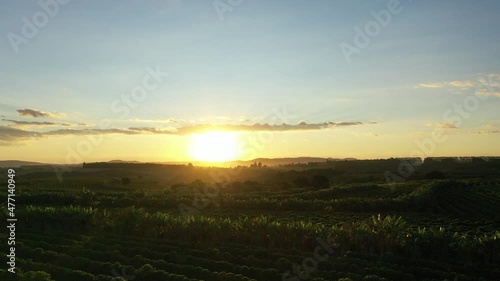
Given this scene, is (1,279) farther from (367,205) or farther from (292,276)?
(367,205)

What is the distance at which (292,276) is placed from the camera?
20.1 m

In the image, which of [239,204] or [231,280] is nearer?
[231,280]

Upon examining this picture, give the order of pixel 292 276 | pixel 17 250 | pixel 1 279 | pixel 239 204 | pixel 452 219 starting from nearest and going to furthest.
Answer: pixel 1 279
pixel 292 276
pixel 17 250
pixel 452 219
pixel 239 204

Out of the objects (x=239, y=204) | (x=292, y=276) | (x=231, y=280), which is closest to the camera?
(x=231, y=280)

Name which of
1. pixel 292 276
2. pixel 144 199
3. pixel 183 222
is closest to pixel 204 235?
pixel 183 222

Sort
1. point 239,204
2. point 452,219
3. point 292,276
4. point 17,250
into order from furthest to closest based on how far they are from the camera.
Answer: point 239,204 < point 452,219 < point 17,250 < point 292,276

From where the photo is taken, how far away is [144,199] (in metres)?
54.7

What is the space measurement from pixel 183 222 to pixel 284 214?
22.8 meters

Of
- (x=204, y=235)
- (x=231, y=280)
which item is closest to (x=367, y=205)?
(x=204, y=235)

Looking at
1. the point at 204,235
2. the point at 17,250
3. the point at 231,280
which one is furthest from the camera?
the point at 204,235

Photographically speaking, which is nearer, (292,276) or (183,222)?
(292,276)

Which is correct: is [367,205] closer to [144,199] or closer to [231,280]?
[144,199]

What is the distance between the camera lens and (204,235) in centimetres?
2855

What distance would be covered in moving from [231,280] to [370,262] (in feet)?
26.1
